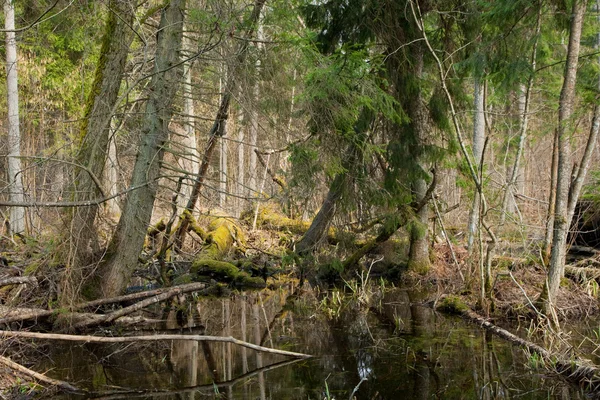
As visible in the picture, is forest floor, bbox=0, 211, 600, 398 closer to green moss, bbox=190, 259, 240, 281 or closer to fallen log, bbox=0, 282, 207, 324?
fallen log, bbox=0, 282, 207, 324

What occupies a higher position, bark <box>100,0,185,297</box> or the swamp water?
bark <box>100,0,185,297</box>

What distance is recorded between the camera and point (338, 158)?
957 cm

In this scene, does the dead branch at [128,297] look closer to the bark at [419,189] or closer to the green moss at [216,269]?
the green moss at [216,269]

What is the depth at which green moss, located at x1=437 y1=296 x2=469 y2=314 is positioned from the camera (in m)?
8.76

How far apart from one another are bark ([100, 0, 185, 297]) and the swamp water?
130cm

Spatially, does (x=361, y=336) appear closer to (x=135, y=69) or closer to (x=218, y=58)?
(x=218, y=58)

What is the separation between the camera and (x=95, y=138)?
25.6 ft

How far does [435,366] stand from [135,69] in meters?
6.07

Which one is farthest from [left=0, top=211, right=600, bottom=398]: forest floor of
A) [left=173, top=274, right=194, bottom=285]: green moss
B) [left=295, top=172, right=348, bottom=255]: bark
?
[left=173, top=274, right=194, bottom=285]: green moss

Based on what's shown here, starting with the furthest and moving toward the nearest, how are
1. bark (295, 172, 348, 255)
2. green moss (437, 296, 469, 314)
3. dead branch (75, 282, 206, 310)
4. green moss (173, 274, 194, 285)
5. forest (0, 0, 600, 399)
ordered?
bark (295, 172, 348, 255) → green moss (173, 274, 194, 285) → green moss (437, 296, 469, 314) → dead branch (75, 282, 206, 310) → forest (0, 0, 600, 399)

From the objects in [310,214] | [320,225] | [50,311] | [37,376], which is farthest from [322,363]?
[320,225]

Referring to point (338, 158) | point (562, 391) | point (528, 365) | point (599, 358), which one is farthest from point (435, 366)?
point (338, 158)

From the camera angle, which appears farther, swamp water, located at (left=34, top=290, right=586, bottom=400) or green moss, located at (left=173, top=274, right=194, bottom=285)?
green moss, located at (left=173, top=274, right=194, bottom=285)

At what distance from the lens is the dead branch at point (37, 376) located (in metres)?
5.39
